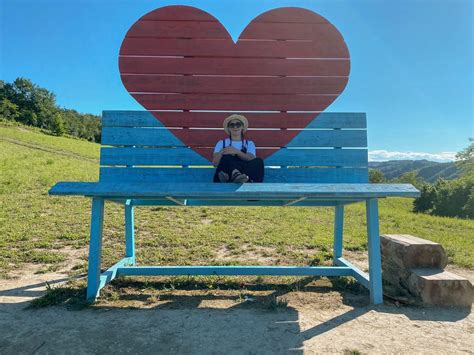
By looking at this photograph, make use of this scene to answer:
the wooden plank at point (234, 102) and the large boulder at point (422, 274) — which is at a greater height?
the wooden plank at point (234, 102)

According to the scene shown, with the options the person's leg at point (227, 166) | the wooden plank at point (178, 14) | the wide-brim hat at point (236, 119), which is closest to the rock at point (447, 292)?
the person's leg at point (227, 166)

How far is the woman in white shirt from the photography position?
3244 millimetres

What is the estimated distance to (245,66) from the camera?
13.8ft

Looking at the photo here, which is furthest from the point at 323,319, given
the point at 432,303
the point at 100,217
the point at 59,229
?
the point at 59,229

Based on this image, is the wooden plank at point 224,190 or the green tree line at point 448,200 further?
the green tree line at point 448,200

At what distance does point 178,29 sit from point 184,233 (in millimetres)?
3300

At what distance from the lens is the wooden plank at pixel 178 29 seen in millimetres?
4129

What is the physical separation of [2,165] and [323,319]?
13.0 meters

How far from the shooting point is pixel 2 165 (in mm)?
11914

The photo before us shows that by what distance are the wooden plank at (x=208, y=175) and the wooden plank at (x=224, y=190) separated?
1.11 m

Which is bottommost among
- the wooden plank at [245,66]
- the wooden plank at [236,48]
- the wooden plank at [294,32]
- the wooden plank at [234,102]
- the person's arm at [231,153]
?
the person's arm at [231,153]

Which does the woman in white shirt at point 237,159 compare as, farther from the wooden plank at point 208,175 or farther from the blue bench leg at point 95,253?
the blue bench leg at point 95,253

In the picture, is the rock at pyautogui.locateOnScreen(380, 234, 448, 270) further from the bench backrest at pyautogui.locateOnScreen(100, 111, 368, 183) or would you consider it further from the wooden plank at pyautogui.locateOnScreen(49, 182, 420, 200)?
the bench backrest at pyautogui.locateOnScreen(100, 111, 368, 183)

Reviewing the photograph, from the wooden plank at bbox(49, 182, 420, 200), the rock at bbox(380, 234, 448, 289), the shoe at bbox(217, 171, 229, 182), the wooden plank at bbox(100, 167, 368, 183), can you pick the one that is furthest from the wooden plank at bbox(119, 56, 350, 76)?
the rock at bbox(380, 234, 448, 289)
